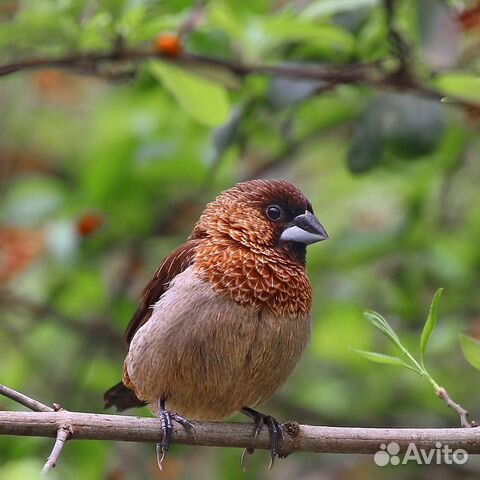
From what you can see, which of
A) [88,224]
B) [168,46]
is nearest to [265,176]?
[88,224]

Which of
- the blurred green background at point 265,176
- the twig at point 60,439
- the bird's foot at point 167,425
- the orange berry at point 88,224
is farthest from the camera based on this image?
the orange berry at point 88,224

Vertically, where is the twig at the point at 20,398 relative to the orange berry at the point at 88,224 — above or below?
below

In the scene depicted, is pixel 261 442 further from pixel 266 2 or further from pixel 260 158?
pixel 260 158

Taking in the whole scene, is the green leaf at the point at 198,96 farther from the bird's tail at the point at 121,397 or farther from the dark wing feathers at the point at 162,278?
the bird's tail at the point at 121,397

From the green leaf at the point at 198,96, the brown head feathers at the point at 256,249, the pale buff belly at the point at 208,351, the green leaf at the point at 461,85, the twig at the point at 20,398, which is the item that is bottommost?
the twig at the point at 20,398

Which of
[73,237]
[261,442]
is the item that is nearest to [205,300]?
[261,442]

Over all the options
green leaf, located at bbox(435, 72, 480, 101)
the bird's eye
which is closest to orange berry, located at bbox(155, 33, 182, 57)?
the bird's eye

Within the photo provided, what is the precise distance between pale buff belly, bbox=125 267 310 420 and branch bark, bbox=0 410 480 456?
0.25 meters

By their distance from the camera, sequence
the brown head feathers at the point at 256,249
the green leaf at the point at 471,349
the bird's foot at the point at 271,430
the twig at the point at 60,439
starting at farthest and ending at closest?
the brown head feathers at the point at 256,249 → the bird's foot at the point at 271,430 → the green leaf at the point at 471,349 → the twig at the point at 60,439

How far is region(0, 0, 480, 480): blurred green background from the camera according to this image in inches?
162

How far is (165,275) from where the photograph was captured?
3.91 m

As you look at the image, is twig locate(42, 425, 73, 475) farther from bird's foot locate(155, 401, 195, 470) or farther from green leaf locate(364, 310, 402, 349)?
green leaf locate(364, 310, 402, 349)

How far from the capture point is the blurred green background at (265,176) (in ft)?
13.5

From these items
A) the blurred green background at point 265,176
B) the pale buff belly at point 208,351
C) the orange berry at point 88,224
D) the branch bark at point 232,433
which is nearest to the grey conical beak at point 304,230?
the pale buff belly at point 208,351
